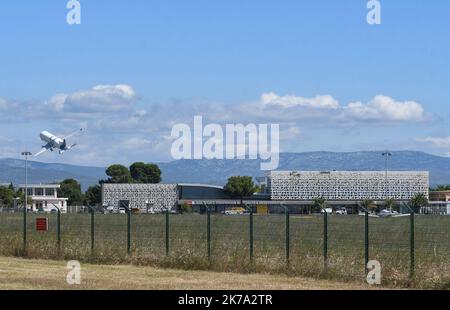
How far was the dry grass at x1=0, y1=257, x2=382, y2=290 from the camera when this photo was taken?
2128 cm

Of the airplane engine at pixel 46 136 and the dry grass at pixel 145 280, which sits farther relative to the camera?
the airplane engine at pixel 46 136

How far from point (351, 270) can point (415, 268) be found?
160 centimetres

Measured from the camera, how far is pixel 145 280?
22.8m

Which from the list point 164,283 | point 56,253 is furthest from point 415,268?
point 56,253

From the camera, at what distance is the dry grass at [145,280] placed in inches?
838

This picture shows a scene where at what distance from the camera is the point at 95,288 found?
20.7 metres

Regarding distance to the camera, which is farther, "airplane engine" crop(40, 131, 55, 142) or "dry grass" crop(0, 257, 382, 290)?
"airplane engine" crop(40, 131, 55, 142)

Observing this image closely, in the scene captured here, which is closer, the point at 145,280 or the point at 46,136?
the point at 145,280
